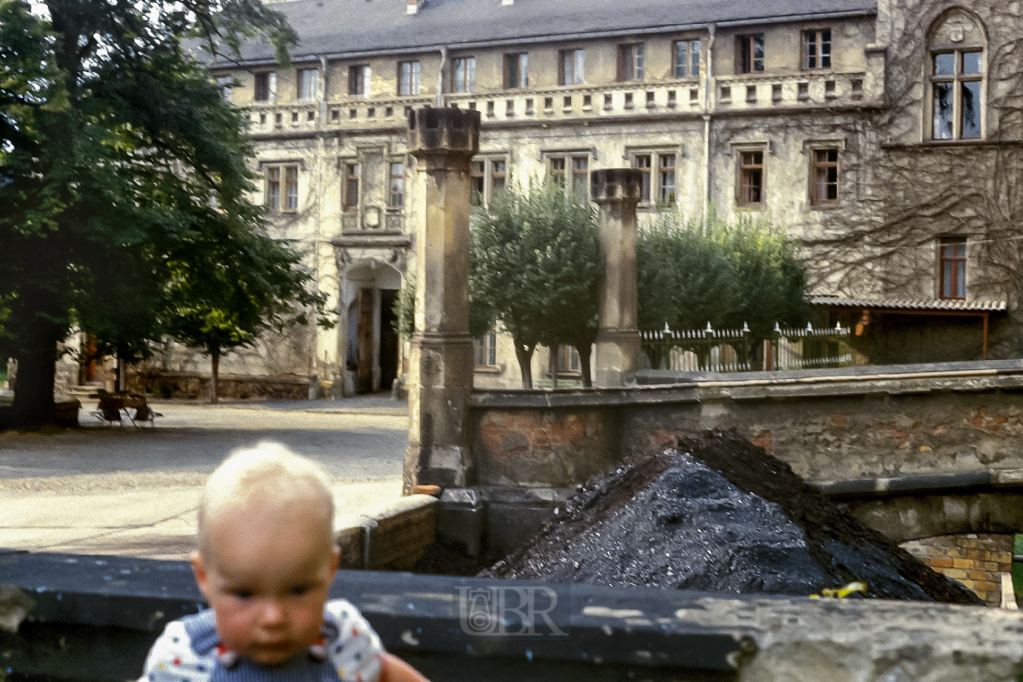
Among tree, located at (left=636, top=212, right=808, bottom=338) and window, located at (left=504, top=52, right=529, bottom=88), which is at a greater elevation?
window, located at (left=504, top=52, right=529, bottom=88)

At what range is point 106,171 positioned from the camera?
15.5m

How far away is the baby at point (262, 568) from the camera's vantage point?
4.88 feet

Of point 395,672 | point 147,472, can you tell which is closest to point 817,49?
point 147,472

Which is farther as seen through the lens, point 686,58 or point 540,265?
point 686,58

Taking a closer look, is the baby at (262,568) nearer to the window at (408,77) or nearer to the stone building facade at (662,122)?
the stone building facade at (662,122)

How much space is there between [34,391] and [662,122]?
18006mm

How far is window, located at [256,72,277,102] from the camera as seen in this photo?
33219 millimetres

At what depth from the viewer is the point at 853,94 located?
26516mm

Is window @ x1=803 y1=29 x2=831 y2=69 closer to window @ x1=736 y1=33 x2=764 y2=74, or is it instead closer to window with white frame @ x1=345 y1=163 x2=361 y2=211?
window @ x1=736 y1=33 x2=764 y2=74

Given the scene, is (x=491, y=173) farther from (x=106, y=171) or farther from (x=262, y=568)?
(x=262, y=568)

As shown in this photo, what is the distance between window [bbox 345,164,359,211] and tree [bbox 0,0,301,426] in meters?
12.6

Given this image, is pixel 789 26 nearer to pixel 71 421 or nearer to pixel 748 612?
pixel 71 421

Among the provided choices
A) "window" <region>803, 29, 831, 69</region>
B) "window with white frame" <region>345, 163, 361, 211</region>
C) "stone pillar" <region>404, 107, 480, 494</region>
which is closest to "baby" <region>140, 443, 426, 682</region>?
"stone pillar" <region>404, 107, 480, 494</region>

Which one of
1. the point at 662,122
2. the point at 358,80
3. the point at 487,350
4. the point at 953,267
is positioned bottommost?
the point at 487,350
